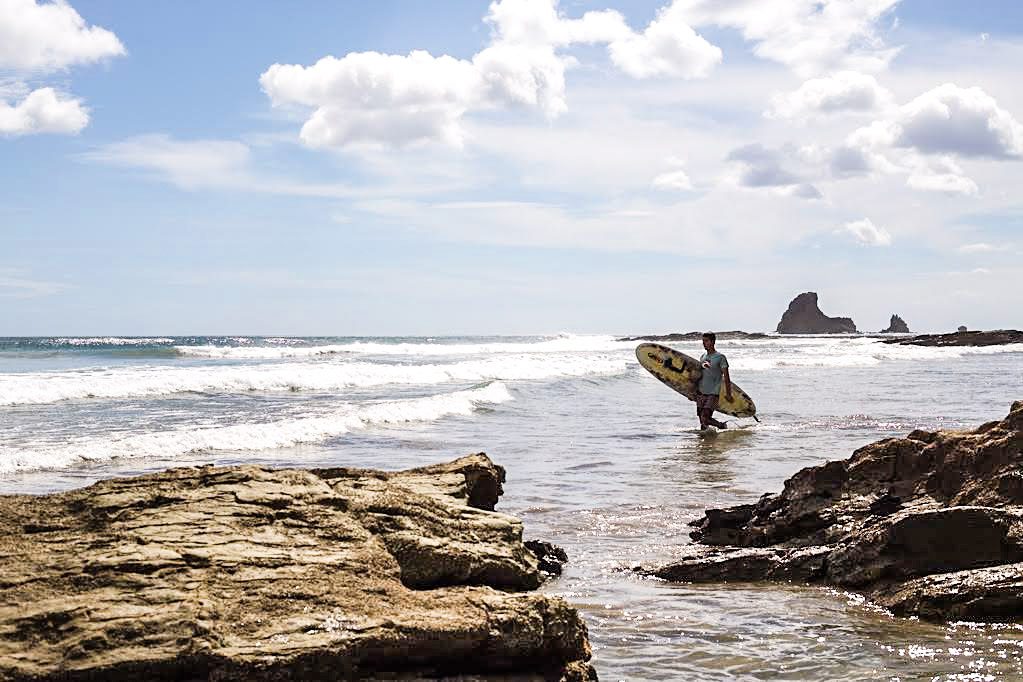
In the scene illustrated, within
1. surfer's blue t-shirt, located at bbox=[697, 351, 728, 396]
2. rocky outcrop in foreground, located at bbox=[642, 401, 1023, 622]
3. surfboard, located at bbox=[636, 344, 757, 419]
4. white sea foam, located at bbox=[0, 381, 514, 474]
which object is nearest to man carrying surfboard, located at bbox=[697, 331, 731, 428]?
surfer's blue t-shirt, located at bbox=[697, 351, 728, 396]

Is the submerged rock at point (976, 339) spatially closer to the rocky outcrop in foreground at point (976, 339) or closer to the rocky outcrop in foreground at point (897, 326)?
the rocky outcrop in foreground at point (976, 339)

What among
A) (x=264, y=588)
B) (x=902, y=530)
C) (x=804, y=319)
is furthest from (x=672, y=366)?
(x=804, y=319)

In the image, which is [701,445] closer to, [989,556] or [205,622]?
[989,556]

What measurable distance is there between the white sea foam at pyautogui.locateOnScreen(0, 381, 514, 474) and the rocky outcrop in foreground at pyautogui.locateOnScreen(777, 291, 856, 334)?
132182 mm

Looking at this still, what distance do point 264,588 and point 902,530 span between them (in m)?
3.80

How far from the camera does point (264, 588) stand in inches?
139

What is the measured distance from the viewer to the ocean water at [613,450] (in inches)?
188

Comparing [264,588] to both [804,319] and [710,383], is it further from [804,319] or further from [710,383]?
[804,319]

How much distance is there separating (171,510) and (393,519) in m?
0.91

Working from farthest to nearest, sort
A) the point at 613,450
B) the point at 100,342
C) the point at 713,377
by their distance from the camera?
1. the point at 100,342
2. the point at 713,377
3. the point at 613,450

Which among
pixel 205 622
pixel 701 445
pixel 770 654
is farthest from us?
pixel 701 445

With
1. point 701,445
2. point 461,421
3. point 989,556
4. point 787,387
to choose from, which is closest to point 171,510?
point 989,556

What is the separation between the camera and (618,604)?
223 inches

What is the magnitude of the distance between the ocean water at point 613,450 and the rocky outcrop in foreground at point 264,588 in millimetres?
912
